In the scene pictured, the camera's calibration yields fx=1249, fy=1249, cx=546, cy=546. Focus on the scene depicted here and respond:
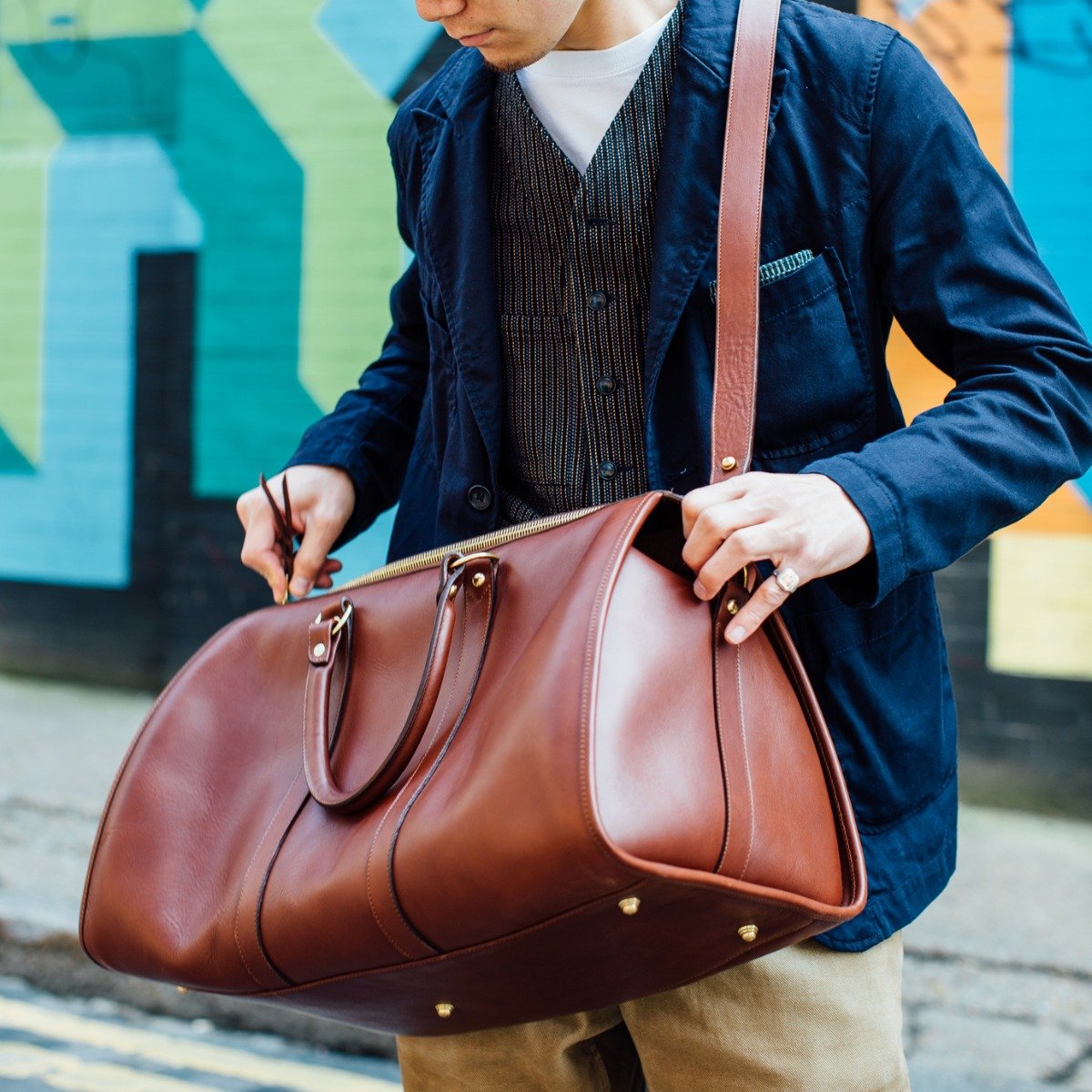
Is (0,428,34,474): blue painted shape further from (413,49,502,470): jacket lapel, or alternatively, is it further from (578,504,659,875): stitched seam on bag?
(578,504,659,875): stitched seam on bag

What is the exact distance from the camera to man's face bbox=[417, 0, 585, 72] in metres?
1.24

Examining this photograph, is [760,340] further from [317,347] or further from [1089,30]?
[317,347]

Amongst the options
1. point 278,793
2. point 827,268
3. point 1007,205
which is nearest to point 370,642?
point 278,793

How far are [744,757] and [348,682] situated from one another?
0.46 meters

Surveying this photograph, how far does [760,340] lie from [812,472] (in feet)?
0.69

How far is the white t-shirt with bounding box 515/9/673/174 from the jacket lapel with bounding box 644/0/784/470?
0.23 feet

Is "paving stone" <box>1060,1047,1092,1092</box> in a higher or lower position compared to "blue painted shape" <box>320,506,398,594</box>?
lower

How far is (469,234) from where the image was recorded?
4.72ft

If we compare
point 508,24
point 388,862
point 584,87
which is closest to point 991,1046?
point 388,862

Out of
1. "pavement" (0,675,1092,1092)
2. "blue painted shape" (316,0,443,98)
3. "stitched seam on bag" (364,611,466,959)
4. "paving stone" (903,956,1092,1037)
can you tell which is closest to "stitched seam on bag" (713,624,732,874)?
"stitched seam on bag" (364,611,466,959)

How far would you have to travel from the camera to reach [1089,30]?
3998mm

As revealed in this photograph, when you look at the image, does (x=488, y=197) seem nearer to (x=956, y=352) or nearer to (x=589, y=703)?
(x=956, y=352)

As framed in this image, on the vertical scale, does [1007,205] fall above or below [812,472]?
above

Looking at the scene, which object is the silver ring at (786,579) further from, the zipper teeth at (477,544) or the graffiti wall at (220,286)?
the graffiti wall at (220,286)
